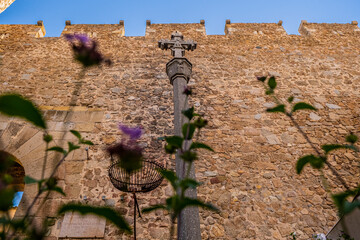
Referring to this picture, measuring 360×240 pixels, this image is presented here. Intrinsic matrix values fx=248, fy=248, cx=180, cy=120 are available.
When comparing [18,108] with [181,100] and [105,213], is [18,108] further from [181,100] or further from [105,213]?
[181,100]

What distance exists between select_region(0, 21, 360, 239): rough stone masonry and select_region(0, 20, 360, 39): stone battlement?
4cm

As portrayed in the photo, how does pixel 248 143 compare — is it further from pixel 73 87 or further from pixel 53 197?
pixel 73 87

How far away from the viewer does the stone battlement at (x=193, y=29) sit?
262 inches

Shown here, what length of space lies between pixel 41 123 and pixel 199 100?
4.65m

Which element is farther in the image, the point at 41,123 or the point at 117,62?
the point at 117,62

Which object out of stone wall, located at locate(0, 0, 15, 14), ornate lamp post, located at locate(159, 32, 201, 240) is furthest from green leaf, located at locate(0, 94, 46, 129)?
stone wall, located at locate(0, 0, 15, 14)

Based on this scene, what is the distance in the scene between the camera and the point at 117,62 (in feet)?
19.3

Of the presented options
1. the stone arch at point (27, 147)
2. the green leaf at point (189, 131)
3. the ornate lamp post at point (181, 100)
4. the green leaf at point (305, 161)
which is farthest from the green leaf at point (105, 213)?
the stone arch at point (27, 147)

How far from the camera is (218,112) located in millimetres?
4973

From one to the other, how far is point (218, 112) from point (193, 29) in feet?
10.3

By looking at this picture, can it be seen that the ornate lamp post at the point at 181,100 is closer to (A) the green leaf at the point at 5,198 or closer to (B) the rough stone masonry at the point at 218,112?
(A) the green leaf at the point at 5,198

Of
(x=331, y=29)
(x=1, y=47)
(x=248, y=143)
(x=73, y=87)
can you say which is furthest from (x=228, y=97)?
(x=1, y=47)

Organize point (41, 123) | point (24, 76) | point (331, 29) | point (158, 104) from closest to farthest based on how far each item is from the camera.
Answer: point (41, 123) → point (158, 104) → point (24, 76) → point (331, 29)

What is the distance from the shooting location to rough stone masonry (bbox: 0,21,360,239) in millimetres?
3670
